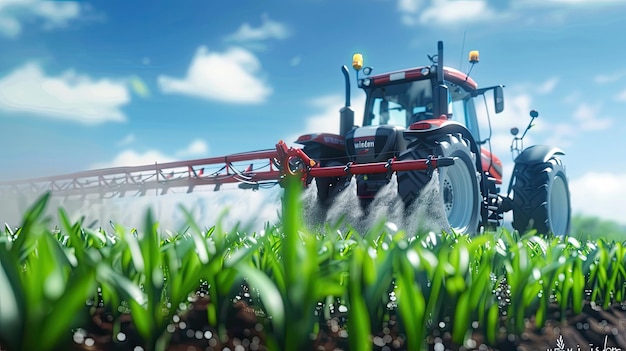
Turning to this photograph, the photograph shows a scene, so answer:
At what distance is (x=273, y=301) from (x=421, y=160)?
474 centimetres

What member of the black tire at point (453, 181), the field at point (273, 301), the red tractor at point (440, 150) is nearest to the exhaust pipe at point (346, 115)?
the red tractor at point (440, 150)

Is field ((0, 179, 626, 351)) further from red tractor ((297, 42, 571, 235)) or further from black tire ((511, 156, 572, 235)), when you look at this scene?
black tire ((511, 156, 572, 235))

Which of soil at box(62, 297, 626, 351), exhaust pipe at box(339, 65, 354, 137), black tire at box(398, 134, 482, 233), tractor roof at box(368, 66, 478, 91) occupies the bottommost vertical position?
soil at box(62, 297, 626, 351)

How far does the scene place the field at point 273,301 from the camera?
0.91 meters

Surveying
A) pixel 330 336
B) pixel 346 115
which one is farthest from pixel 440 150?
pixel 330 336

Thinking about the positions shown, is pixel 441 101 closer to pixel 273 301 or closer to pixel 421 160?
pixel 421 160

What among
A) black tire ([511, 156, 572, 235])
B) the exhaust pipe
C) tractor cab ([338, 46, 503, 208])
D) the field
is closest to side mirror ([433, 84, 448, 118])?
tractor cab ([338, 46, 503, 208])

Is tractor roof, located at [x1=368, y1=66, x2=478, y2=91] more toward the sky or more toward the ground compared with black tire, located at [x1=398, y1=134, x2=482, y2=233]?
more toward the sky

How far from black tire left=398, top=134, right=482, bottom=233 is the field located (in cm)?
387

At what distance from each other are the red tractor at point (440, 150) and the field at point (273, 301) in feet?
13.4

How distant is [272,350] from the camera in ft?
3.21

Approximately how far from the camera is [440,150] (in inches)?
217

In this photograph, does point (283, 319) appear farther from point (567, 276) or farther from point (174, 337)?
point (567, 276)

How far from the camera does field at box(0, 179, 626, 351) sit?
0.91 m
